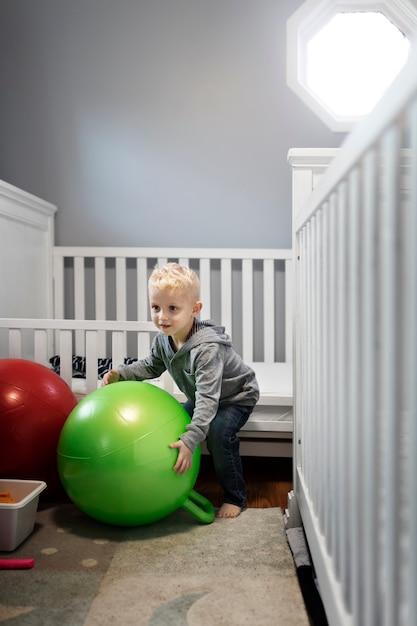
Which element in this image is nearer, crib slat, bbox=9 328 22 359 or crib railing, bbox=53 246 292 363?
crib slat, bbox=9 328 22 359

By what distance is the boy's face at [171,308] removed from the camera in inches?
55.9

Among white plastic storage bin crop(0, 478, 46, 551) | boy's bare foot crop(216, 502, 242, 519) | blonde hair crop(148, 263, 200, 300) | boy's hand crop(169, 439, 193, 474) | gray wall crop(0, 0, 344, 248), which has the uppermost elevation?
gray wall crop(0, 0, 344, 248)

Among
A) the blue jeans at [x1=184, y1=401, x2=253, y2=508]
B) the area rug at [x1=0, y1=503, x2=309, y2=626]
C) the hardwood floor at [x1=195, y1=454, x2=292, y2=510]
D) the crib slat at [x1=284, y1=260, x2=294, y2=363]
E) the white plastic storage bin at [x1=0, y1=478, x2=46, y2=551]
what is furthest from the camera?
the crib slat at [x1=284, y1=260, x2=294, y2=363]

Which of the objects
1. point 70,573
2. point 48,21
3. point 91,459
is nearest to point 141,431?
point 91,459

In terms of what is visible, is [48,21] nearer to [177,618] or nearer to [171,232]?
[171,232]

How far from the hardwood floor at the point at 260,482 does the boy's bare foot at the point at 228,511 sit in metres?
0.09

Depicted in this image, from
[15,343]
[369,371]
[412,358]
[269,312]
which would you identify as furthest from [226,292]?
[412,358]

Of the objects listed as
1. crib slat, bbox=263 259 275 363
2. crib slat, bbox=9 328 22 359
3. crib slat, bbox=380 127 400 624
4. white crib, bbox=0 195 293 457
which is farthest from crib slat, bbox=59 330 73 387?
crib slat, bbox=380 127 400 624

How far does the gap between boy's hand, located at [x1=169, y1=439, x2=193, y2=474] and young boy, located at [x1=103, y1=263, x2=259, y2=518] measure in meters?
0.03

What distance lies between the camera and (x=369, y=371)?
53 cm

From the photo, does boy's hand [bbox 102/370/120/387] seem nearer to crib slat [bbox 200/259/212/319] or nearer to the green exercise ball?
the green exercise ball

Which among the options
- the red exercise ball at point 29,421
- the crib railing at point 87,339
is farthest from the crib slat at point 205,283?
the red exercise ball at point 29,421

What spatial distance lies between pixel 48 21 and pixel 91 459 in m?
1.86

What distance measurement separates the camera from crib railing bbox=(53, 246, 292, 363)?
7.41ft
